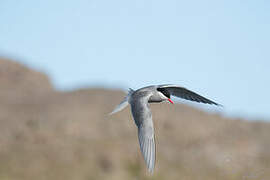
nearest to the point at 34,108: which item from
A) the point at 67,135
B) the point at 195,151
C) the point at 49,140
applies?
the point at 67,135

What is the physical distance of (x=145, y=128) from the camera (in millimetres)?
4047

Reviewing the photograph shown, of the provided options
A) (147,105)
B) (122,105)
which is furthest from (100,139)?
(147,105)

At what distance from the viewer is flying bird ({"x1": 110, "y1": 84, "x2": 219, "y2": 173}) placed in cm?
384

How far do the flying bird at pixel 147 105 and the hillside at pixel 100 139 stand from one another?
4.92 ft

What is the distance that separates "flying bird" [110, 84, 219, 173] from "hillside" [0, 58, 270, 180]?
150 cm

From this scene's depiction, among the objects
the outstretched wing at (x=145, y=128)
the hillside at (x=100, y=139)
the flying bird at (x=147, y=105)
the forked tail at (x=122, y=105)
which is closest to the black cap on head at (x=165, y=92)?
the flying bird at (x=147, y=105)

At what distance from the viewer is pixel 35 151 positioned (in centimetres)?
1183

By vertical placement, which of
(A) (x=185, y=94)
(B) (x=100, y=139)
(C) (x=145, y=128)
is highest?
(A) (x=185, y=94)

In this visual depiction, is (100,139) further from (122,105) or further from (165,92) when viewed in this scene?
(122,105)

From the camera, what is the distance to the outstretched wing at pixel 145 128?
12.4 ft

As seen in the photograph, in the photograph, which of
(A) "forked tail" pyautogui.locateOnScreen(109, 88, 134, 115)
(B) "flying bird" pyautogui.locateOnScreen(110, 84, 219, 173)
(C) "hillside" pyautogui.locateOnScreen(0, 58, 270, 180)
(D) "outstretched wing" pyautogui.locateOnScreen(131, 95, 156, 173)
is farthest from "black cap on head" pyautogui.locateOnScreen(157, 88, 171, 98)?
(C) "hillside" pyautogui.locateOnScreen(0, 58, 270, 180)

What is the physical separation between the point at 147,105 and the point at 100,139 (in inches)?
393

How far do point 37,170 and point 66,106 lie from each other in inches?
260

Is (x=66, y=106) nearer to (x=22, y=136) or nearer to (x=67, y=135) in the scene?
(x=67, y=135)
